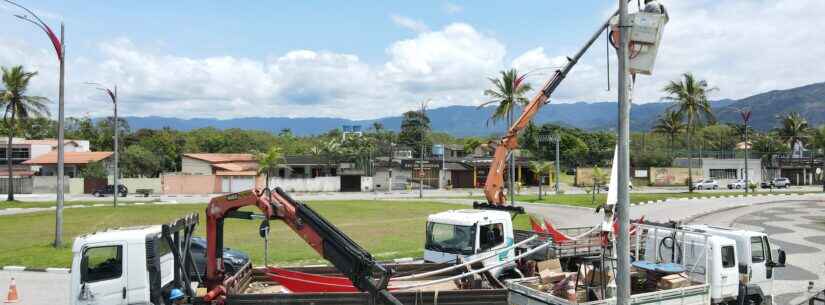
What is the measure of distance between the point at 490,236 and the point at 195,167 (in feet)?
235

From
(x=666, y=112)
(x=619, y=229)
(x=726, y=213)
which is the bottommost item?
(x=726, y=213)

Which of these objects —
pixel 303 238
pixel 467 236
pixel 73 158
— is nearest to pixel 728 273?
pixel 467 236

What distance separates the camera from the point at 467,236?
577 inches

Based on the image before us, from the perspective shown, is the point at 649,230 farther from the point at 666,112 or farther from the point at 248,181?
the point at 666,112

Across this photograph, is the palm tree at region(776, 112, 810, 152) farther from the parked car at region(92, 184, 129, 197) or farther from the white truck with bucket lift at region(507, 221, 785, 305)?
the parked car at region(92, 184, 129, 197)

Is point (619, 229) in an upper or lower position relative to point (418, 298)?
upper

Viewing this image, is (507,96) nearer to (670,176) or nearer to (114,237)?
(114,237)

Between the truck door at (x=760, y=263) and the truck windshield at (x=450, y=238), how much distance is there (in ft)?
21.0

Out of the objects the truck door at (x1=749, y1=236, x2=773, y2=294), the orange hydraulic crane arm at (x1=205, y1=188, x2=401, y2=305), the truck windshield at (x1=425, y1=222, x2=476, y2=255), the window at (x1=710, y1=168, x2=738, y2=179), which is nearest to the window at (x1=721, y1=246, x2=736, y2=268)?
the truck door at (x1=749, y1=236, x2=773, y2=294)

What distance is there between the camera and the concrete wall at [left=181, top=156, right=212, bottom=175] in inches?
3105

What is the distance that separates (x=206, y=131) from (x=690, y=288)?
13350cm

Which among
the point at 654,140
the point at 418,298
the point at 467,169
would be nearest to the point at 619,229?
the point at 418,298

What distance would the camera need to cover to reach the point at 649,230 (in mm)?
14555

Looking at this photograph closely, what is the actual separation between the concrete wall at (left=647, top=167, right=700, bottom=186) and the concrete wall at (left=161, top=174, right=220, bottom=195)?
2327 inches
